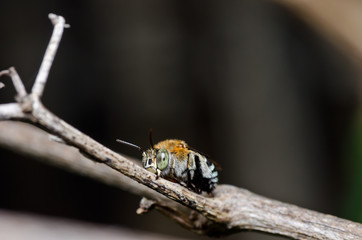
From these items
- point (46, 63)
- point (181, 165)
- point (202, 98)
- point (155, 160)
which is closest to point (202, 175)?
point (181, 165)

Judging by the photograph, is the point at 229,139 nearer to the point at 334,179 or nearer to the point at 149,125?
the point at 149,125

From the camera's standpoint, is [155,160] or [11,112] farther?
A: [155,160]

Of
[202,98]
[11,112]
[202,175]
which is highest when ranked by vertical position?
[202,98]

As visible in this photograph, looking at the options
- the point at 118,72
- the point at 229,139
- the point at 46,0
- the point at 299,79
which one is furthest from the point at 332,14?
the point at 46,0

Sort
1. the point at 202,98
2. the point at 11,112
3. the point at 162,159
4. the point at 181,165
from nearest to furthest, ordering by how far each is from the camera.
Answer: the point at 11,112 → the point at 162,159 → the point at 181,165 → the point at 202,98

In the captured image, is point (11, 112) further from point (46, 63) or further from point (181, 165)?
point (181, 165)

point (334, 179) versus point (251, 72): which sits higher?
point (251, 72)

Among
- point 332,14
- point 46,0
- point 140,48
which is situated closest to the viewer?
point 332,14

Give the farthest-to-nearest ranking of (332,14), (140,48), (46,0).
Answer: (140,48), (46,0), (332,14)
